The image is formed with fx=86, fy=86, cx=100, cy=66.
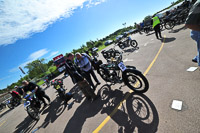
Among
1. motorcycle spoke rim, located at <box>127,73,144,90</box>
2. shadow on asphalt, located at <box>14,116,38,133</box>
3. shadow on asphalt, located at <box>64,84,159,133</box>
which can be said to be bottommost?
shadow on asphalt, located at <box>14,116,38,133</box>

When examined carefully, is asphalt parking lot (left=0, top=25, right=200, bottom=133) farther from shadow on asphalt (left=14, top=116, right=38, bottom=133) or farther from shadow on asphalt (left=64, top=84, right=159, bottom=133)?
shadow on asphalt (left=14, top=116, right=38, bottom=133)

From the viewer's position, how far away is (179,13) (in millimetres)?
9094

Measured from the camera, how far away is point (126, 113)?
245cm

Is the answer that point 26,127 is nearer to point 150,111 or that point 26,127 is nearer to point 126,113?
point 126,113

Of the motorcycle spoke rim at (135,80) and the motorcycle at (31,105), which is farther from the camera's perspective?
the motorcycle at (31,105)

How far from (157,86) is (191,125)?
4.57ft

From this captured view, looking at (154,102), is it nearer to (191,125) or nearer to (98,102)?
(191,125)

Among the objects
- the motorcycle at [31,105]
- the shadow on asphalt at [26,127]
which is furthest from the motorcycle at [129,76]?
the shadow on asphalt at [26,127]

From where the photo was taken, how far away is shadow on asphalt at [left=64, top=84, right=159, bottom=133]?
1998 mm

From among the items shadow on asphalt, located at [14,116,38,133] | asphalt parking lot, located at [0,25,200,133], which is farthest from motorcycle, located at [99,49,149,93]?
shadow on asphalt, located at [14,116,38,133]

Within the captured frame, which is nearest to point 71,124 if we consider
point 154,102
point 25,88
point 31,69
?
point 154,102

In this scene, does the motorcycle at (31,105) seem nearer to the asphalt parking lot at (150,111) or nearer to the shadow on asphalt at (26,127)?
the shadow on asphalt at (26,127)

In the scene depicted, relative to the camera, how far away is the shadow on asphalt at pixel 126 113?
1998mm

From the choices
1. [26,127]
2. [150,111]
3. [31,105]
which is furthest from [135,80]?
[26,127]
